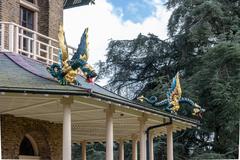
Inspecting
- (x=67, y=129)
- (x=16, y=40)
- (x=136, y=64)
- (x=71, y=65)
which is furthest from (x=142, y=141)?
(x=136, y=64)

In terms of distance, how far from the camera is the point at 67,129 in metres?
14.2

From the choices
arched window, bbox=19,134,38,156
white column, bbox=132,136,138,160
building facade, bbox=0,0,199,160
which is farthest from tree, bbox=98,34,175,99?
arched window, bbox=19,134,38,156

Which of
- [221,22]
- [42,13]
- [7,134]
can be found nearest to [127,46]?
[221,22]

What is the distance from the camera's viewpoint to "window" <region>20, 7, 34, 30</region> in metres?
20.9

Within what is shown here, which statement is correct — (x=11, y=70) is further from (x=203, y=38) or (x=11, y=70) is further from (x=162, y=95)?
(x=203, y=38)

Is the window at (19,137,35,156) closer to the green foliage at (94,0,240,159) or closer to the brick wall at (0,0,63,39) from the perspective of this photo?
the brick wall at (0,0,63,39)

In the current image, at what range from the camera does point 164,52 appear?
112ft

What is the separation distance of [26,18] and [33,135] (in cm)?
488

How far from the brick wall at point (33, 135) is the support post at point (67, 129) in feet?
12.3

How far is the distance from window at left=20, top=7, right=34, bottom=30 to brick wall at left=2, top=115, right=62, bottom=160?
419 cm

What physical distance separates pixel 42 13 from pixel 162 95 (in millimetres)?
9755

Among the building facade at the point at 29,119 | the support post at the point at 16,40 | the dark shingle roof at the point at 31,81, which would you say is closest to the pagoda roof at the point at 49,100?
the dark shingle roof at the point at 31,81

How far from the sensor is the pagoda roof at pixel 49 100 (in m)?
13.9

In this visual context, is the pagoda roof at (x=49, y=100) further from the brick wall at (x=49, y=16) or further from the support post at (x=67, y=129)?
the brick wall at (x=49, y=16)
